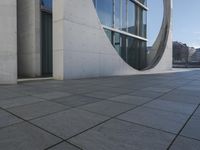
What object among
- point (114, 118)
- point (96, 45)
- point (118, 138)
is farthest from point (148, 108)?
point (96, 45)

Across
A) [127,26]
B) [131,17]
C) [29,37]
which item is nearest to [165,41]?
[131,17]

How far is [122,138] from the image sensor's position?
2285mm

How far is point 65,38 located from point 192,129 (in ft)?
27.4

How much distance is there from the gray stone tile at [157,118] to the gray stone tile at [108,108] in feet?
0.74

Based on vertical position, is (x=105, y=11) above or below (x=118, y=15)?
below

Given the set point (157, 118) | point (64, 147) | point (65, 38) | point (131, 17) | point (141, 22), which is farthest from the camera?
point (141, 22)

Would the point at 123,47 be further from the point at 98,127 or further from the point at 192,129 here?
the point at 98,127

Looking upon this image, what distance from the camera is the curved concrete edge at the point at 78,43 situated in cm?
974

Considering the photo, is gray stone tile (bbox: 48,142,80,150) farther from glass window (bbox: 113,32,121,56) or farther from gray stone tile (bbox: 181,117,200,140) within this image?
glass window (bbox: 113,32,121,56)

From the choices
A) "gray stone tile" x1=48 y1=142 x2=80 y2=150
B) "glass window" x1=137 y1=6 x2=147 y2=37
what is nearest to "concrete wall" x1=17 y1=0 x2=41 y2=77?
"gray stone tile" x1=48 y1=142 x2=80 y2=150

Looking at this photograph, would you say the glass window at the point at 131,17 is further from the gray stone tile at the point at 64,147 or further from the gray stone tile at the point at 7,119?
the gray stone tile at the point at 64,147

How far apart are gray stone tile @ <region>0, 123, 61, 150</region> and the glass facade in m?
13.6

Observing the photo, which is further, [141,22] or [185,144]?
[141,22]

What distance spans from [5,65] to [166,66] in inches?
869
